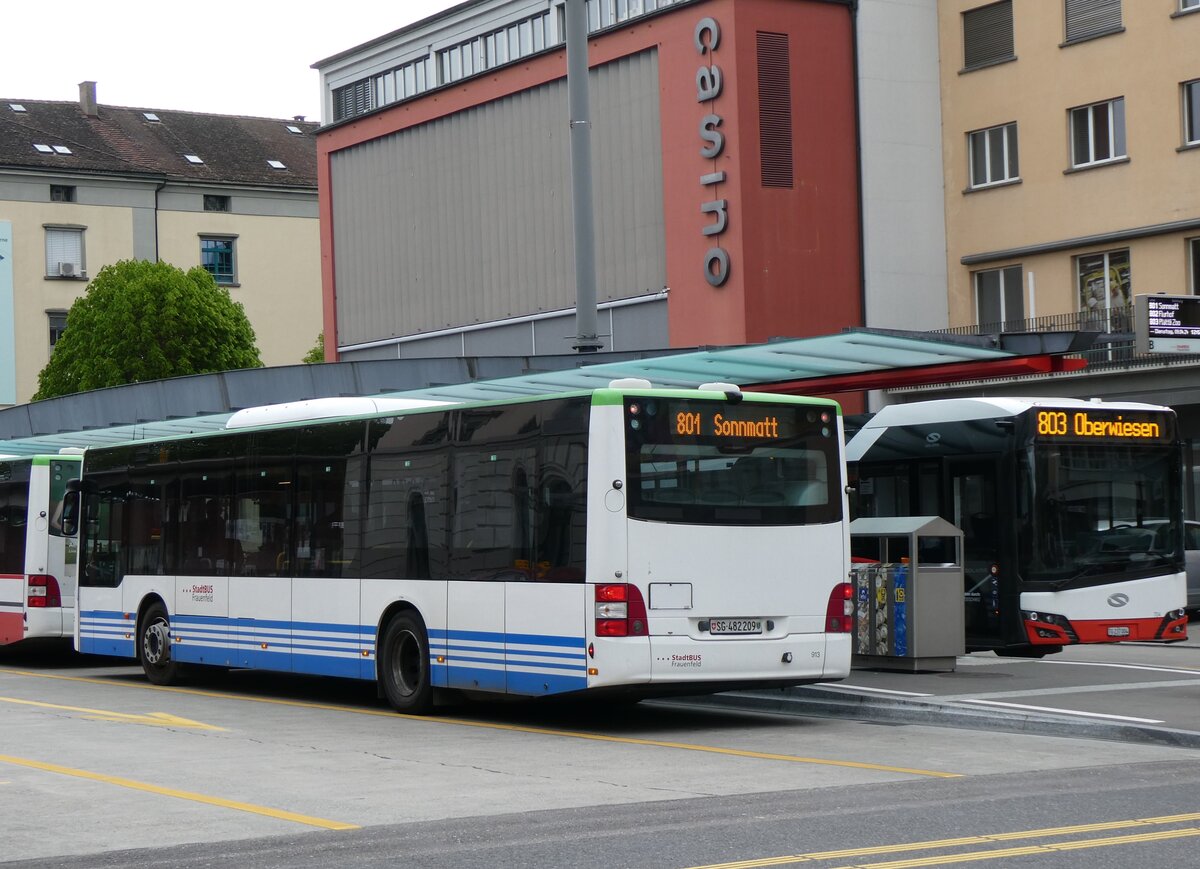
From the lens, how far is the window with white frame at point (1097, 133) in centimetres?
3997

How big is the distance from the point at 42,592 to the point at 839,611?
11999 mm

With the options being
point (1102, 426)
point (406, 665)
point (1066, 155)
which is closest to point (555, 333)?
point (1066, 155)

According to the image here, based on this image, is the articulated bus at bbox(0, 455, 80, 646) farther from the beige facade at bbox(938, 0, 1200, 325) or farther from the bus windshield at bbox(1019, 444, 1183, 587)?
the beige facade at bbox(938, 0, 1200, 325)

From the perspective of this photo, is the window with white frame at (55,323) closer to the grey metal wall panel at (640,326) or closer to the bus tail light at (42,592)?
the grey metal wall panel at (640,326)

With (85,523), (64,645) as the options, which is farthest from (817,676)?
(64,645)

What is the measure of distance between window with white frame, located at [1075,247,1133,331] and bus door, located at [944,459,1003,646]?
776 inches

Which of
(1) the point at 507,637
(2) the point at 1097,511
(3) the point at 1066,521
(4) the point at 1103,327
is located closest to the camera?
(1) the point at 507,637

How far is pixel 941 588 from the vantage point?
1836 centimetres

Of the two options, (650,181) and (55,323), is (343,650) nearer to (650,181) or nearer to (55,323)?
(650,181)

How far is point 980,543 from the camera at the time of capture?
20.4m

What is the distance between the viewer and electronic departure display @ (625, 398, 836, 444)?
1438cm

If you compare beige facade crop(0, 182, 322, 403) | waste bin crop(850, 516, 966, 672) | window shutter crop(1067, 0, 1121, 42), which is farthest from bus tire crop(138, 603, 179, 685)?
beige facade crop(0, 182, 322, 403)

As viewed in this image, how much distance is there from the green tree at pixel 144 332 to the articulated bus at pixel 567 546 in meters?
48.1

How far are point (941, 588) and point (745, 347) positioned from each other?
12.6 feet
